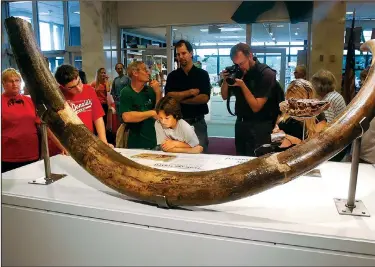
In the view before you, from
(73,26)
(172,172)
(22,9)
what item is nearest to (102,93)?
(172,172)

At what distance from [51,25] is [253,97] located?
297 inches

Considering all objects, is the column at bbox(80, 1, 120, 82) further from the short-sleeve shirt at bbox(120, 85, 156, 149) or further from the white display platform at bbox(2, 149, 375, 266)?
the white display platform at bbox(2, 149, 375, 266)

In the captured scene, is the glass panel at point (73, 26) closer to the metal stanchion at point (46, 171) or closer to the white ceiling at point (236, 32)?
the white ceiling at point (236, 32)

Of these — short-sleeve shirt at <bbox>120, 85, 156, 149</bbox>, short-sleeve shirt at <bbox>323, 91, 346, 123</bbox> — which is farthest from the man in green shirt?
short-sleeve shirt at <bbox>323, 91, 346, 123</bbox>

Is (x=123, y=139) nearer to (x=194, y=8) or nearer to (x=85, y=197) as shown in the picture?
(x=85, y=197)

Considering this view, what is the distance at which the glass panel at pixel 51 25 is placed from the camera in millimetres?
8469

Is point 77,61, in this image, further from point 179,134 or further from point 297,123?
point 297,123

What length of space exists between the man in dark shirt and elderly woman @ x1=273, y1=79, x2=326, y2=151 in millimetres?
945

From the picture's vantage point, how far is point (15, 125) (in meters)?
2.62

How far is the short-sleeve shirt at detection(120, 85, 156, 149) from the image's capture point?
257cm

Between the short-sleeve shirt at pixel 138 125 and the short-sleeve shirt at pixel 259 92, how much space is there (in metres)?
0.65

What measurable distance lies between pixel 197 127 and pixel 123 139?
1.84ft

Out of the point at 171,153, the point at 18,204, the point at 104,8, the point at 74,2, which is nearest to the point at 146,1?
the point at 104,8

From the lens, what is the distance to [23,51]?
1.28 m
